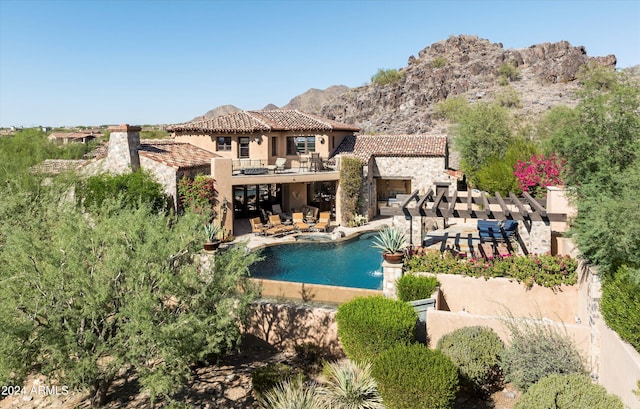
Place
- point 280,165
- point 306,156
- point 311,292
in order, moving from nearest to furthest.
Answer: point 311,292, point 280,165, point 306,156

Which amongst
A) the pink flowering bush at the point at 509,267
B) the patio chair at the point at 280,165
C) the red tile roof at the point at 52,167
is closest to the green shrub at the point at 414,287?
the pink flowering bush at the point at 509,267

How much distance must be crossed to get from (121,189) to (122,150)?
12.2 ft

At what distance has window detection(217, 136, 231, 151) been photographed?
3131 cm

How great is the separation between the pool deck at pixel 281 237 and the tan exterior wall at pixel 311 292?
7.99 m

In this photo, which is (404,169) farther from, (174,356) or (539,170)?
(174,356)

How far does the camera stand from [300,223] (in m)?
28.0

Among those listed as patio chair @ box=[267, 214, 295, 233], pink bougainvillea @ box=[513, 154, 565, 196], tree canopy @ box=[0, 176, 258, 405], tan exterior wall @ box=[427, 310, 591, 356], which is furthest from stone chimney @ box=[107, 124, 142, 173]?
pink bougainvillea @ box=[513, 154, 565, 196]

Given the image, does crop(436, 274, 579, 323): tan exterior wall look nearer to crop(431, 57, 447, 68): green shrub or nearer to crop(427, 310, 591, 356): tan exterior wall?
crop(427, 310, 591, 356): tan exterior wall

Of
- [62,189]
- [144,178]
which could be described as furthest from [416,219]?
[62,189]

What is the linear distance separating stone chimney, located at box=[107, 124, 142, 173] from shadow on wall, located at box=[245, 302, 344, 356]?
1535 centimetres

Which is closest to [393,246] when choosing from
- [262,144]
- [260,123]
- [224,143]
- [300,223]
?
[300,223]

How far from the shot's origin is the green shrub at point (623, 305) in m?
8.72

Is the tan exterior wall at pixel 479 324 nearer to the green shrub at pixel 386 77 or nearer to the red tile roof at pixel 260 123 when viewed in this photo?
the red tile roof at pixel 260 123

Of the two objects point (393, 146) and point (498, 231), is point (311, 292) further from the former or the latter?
point (393, 146)
